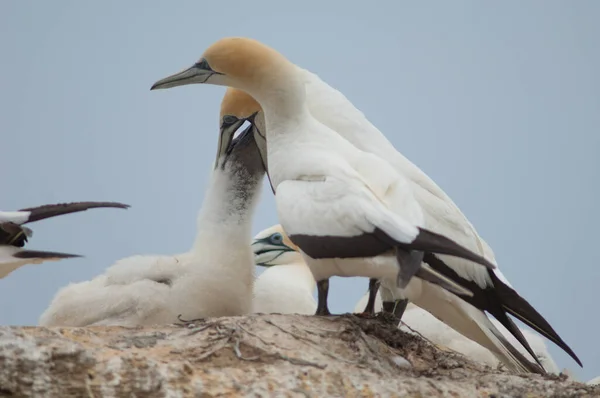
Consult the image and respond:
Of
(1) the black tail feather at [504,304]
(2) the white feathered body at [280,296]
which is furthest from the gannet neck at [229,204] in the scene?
(1) the black tail feather at [504,304]

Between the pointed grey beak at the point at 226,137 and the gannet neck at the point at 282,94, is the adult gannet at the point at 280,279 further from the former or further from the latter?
the gannet neck at the point at 282,94

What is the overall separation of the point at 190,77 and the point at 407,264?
168 cm

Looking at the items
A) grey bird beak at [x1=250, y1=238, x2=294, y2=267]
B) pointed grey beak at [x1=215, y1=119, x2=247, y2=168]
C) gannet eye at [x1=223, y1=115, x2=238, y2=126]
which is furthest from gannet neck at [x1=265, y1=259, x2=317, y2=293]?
gannet eye at [x1=223, y1=115, x2=238, y2=126]

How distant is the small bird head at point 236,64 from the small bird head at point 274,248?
5.46 ft

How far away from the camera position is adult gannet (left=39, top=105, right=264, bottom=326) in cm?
421

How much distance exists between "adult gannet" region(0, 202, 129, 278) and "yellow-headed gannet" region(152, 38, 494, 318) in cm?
73

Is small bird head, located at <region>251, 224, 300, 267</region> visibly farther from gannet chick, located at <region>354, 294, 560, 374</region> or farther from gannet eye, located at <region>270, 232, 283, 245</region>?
gannet chick, located at <region>354, 294, 560, 374</region>

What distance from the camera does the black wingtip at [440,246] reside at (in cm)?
321

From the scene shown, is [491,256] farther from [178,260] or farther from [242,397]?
[242,397]

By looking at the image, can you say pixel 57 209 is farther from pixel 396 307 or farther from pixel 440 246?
pixel 396 307

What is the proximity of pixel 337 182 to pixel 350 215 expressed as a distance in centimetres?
19

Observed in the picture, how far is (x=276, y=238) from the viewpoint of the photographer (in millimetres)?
6055

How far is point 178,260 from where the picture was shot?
4.45 metres

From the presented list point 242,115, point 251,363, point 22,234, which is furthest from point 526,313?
point 22,234
